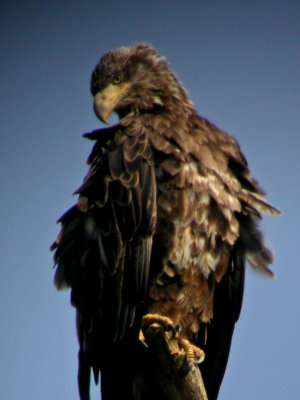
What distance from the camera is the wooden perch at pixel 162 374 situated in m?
4.07

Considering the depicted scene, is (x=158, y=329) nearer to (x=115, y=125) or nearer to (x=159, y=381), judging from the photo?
(x=159, y=381)

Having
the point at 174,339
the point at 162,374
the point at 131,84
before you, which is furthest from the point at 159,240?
the point at 131,84

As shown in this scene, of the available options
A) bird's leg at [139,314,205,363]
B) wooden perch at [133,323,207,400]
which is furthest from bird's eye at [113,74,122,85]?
wooden perch at [133,323,207,400]

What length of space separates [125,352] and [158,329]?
396 mm

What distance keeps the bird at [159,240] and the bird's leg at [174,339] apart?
0.19ft

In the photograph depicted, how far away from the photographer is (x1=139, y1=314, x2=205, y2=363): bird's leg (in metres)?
4.41

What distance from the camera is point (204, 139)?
5309 mm

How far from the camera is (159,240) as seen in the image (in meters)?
5.01

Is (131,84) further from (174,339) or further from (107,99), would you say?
(174,339)

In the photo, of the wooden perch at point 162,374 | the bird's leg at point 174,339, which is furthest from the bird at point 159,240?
the wooden perch at point 162,374

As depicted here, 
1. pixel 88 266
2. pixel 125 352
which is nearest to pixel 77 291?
pixel 88 266

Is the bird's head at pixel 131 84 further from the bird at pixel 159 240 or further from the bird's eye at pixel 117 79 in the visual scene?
the bird at pixel 159 240

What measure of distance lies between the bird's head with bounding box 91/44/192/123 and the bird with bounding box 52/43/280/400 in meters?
0.27

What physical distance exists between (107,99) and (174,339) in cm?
219
